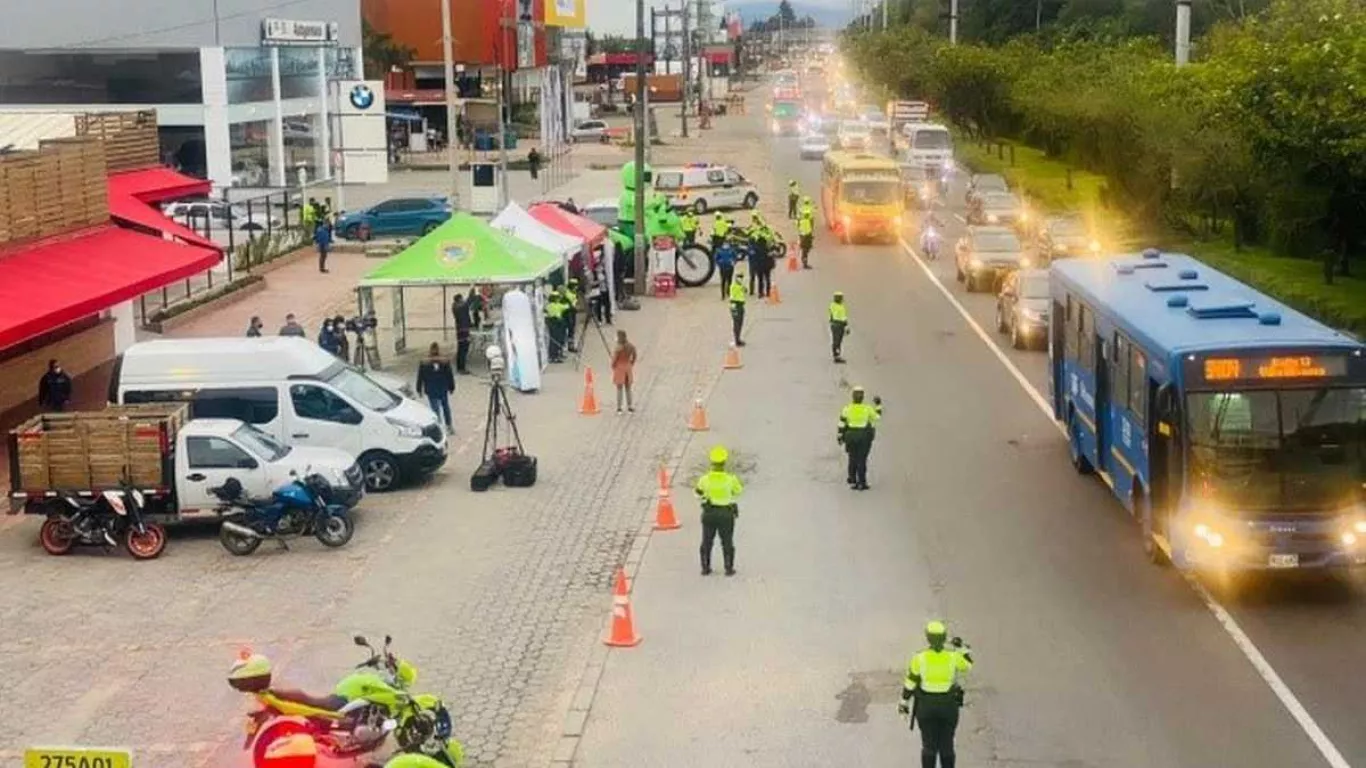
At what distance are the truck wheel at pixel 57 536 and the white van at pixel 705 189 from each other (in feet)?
141

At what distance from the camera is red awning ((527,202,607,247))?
3700cm

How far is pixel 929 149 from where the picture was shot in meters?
72.3

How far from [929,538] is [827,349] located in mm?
14331

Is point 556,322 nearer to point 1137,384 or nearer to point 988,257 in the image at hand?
point 988,257

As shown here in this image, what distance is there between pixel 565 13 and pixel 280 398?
239 ft

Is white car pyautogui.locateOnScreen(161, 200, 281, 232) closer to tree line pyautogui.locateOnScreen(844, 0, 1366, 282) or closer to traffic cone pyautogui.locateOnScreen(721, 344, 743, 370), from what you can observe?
traffic cone pyautogui.locateOnScreen(721, 344, 743, 370)

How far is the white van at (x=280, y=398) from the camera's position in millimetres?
22969

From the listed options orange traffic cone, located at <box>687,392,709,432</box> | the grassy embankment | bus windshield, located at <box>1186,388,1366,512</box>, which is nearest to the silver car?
the grassy embankment

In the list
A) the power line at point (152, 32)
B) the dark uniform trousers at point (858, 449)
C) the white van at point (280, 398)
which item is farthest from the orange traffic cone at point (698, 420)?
the power line at point (152, 32)

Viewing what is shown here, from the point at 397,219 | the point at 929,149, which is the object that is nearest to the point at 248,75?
the point at 397,219

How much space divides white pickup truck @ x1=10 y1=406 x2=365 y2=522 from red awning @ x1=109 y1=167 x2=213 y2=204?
14932mm

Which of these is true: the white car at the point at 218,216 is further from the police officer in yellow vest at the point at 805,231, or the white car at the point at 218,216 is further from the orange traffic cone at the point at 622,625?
the orange traffic cone at the point at 622,625

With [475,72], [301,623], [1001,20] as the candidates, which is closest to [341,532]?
[301,623]

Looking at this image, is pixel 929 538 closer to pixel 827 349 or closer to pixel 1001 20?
pixel 827 349
